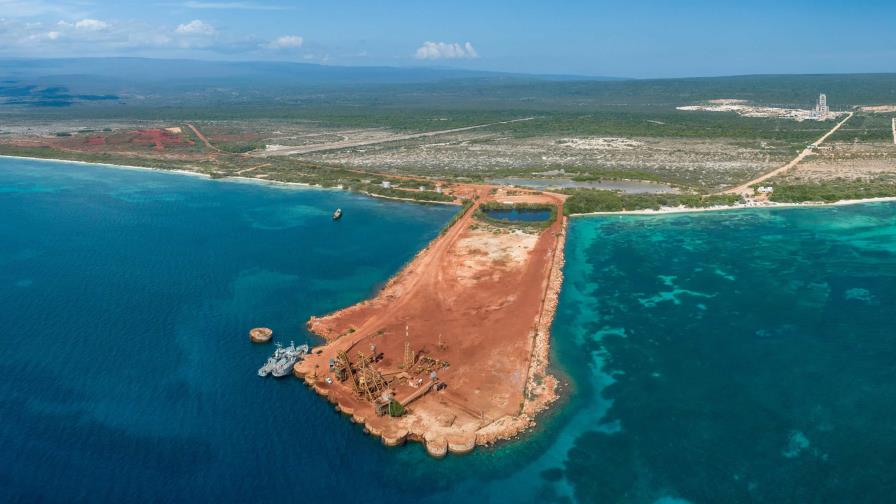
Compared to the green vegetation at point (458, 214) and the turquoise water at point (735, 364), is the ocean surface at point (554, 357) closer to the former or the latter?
the turquoise water at point (735, 364)

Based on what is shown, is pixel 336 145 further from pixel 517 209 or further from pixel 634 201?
pixel 634 201

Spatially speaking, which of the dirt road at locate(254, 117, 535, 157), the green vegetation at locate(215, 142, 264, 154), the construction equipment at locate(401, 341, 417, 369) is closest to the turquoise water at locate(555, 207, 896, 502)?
the construction equipment at locate(401, 341, 417, 369)

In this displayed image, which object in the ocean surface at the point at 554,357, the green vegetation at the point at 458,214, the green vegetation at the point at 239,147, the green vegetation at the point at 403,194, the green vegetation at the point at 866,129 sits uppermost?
the green vegetation at the point at 866,129

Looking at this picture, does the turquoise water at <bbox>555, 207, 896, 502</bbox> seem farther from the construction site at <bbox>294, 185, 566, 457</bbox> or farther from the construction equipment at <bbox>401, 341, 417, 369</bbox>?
the construction equipment at <bbox>401, 341, 417, 369</bbox>

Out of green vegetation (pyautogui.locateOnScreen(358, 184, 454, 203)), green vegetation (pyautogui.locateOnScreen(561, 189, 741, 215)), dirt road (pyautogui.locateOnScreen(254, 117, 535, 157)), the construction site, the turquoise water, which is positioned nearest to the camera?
the turquoise water

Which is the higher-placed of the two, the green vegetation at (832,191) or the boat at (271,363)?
the green vegetation at (832,191)

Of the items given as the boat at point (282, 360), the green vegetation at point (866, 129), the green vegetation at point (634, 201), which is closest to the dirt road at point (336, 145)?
the green vegetation at point (634, 201)

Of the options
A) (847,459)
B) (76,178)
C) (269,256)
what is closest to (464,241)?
(269,256)
